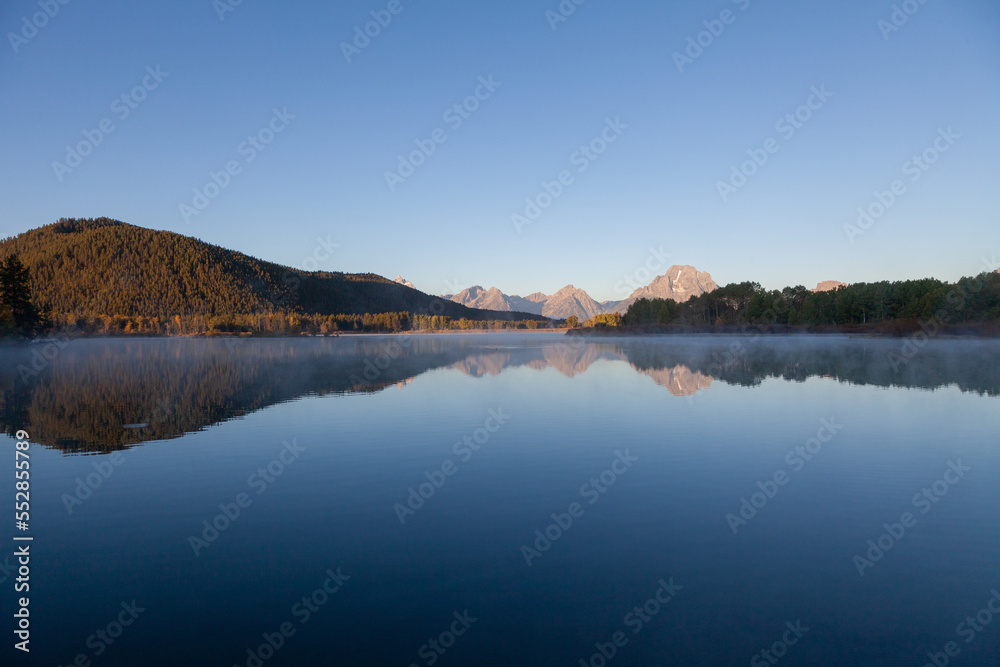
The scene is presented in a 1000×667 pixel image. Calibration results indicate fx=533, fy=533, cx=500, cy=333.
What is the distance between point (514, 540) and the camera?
36.7 feet

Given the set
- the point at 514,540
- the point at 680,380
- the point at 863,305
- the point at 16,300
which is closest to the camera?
the point at 514,540

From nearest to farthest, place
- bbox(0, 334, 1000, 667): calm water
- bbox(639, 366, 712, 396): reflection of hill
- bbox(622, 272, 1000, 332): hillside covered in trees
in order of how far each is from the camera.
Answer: bbox(0, 334, 1000, 667): calm water → bbox(639, 366, 712, 396): reflection of hill → bbox(622, 272, 1000, 332): hillside covered in trees

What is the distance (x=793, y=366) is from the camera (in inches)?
2067

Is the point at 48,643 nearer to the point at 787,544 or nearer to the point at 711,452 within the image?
the point at 787,544

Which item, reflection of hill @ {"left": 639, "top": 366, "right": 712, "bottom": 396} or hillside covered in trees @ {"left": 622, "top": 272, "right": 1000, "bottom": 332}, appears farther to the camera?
hillside covered in trees @ {"left": 622, "top": 272, "right": 1000, "bottom": 332}

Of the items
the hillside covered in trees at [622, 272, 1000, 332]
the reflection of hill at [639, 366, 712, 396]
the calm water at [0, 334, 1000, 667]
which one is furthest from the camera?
the hillside covered in trees at [622, 272, 1000, 332]

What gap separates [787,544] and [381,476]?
35.2 feet

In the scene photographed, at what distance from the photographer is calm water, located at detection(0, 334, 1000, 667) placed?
25.5 ft

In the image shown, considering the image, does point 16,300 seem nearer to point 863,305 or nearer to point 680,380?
point 680,380

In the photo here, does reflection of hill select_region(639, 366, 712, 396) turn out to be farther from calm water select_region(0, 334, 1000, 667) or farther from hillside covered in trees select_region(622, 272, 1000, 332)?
hillside covered in trees select_region(622, 272, 1000, 332)

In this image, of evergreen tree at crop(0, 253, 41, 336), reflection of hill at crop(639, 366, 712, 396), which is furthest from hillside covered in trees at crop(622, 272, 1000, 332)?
evergreen tree at crop(0, 253, 41, 336)

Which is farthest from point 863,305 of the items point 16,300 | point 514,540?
point 16,300

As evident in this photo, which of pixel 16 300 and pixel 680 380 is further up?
pixel 16 300

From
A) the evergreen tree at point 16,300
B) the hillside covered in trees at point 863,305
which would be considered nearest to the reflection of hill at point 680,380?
the evergreen tree at point 16,300
